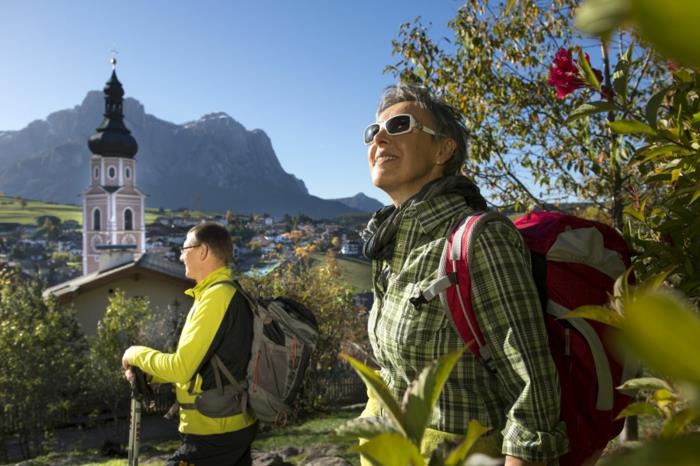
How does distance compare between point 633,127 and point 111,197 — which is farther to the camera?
point 111,197

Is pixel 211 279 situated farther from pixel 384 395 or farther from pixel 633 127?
pixel 384 395

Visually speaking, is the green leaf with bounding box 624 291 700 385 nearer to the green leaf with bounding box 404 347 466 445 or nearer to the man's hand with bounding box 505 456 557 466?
the green leaf with bounding box 404 347 466 445

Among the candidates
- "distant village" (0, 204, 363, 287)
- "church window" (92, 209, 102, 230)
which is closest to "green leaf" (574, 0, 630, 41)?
"distant village" (0, 204, 363, 287)

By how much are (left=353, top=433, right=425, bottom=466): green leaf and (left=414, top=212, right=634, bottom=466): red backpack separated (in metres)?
1.04

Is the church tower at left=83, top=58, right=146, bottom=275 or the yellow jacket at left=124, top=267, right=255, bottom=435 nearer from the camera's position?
the yellow jacket at left=124, top=267, right=255, bottom=435

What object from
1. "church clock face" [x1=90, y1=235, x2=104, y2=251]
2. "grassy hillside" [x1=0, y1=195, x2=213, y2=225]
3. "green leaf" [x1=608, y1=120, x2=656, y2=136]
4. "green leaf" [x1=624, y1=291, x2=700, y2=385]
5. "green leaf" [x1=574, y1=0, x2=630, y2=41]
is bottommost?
"green leaf" [x1=624, y1=291, x2=700, y2=385]

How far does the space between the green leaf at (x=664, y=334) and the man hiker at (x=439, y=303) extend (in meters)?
1.20

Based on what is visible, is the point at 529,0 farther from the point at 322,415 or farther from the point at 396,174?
the point at 322,415

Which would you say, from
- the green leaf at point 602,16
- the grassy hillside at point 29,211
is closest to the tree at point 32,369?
the green leaf at point 602,16

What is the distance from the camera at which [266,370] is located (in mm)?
3146

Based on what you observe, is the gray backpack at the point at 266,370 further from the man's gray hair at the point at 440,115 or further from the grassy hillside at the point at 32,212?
the grassy hillside at the point at 32,212

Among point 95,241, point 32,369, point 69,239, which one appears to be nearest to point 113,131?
point 95,241

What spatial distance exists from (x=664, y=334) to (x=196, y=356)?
285 cm

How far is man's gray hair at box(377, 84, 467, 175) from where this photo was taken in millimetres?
1985
